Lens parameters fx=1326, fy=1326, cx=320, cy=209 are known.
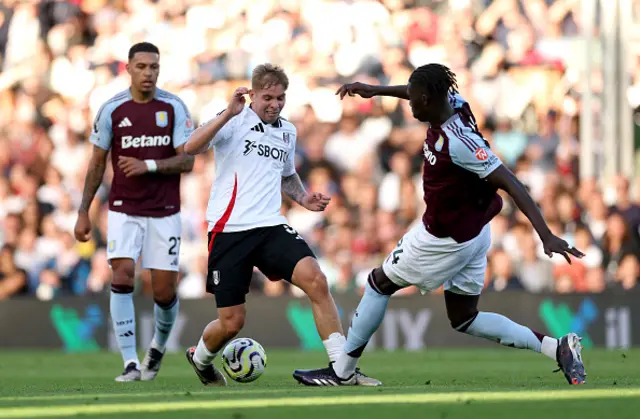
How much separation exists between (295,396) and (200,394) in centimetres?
61

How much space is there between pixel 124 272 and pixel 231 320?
1704 mm

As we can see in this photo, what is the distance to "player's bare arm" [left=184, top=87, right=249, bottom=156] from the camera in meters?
8.53

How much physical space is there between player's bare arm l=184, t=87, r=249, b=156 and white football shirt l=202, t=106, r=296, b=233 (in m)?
0.26

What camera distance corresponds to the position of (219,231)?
913cm

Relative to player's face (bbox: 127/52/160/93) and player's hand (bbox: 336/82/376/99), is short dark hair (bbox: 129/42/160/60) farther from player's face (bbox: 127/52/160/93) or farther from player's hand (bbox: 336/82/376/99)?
player's hand (bbox: 336/82/376/99)

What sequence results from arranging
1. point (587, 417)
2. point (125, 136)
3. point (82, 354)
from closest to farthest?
point (587, 417) < point (125, 136) < point (82, 354)

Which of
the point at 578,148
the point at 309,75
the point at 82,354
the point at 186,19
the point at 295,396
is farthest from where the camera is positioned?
the point at 186,19

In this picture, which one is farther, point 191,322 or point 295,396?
point 191,322

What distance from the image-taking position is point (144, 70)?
10508mm

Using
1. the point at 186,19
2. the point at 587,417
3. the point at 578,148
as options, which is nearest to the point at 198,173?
the point at 186,19

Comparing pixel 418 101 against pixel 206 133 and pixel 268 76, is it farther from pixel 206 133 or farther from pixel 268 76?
pixel 206 133

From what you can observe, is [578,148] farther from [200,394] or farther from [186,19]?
[200,394]

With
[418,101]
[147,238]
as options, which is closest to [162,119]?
[147,238]

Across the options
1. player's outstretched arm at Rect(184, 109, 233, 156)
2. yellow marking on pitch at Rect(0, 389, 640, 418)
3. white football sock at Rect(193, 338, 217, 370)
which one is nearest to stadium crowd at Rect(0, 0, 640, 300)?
white football sock at Rect(193, 338, 217, 370)
